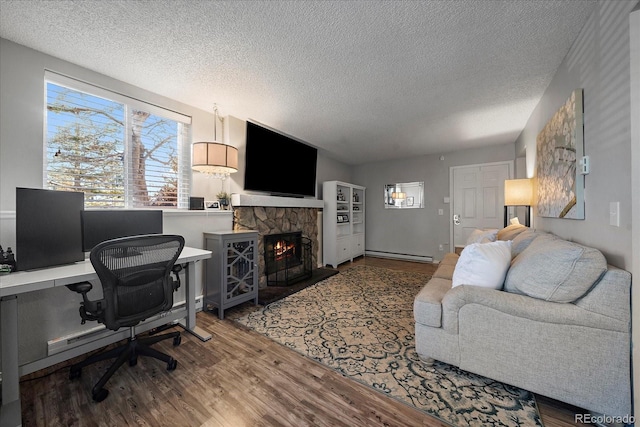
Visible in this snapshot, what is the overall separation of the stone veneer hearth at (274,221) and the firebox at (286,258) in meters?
0.09

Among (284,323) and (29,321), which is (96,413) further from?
(284,323)

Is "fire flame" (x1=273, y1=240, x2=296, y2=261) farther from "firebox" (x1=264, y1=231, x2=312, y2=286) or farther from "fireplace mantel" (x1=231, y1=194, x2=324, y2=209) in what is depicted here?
"fireplace mantel" (x1=231, y1=194, x2=324, y2=209)

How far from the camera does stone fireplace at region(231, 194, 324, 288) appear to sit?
3076 mm

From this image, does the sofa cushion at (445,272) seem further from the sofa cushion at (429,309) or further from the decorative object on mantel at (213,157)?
the decorative object on mantel at (213,157)

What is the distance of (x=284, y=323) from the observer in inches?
92.0

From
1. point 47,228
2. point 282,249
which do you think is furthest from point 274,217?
point 47,228

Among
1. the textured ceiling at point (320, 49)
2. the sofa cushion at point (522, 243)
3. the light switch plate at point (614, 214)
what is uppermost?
the textured ceiling at point (320, 49)

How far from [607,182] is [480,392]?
1.43 meters

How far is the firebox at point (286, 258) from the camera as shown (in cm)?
347

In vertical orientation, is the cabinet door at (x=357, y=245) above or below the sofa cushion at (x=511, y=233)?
below

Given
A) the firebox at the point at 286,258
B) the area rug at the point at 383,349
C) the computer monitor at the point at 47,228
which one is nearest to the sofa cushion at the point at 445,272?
the area rug at the point at 383,349

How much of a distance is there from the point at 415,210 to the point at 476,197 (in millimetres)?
1161

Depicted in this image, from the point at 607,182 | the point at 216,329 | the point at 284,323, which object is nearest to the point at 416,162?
the point at 607,182

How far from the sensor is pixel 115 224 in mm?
1966
